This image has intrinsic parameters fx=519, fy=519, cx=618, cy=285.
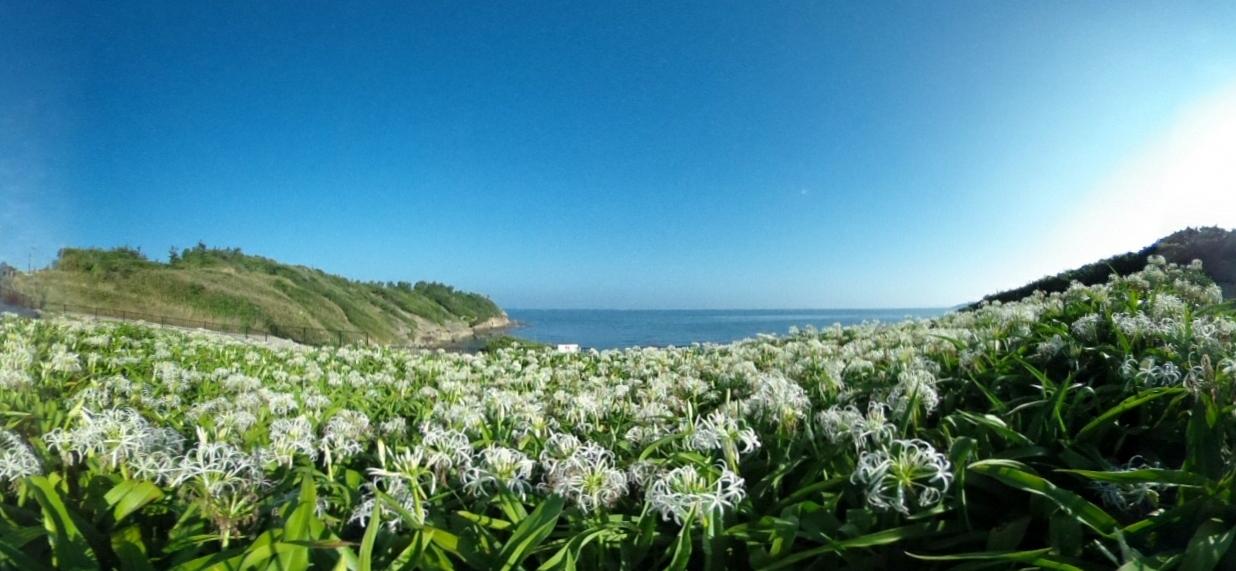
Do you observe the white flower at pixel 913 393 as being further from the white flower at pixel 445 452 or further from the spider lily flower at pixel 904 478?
the white flower at pixel 445 452

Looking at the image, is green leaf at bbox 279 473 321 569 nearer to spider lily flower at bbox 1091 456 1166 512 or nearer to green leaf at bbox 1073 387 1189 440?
spider lily flower at bbox 1091 456 1166 512

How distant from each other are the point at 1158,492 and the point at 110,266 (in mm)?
3259

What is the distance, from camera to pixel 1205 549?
855 millimetres

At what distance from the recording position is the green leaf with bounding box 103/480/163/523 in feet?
3.22

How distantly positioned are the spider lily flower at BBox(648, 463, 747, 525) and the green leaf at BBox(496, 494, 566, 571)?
20 centimetres

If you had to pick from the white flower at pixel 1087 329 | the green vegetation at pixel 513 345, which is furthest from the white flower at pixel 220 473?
the green vegetation at pixel 513 345

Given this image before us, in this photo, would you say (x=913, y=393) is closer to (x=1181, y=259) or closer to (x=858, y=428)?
(x=858, y=428)

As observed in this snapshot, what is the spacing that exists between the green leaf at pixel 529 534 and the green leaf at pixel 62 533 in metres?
0.67

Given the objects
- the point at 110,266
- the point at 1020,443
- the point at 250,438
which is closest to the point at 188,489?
the point at 250,438

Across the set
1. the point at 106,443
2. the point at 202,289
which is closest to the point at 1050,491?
the point at 106,443

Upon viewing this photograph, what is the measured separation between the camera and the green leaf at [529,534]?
0.94 metres

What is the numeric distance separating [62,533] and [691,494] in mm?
1101

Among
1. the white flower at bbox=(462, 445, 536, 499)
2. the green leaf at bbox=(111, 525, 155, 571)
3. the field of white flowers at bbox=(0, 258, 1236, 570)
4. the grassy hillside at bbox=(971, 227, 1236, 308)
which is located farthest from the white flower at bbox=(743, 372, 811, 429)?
the grassy hillside at bbox=(971, 227, 1236, 308)

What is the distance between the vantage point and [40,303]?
150 centimetres
